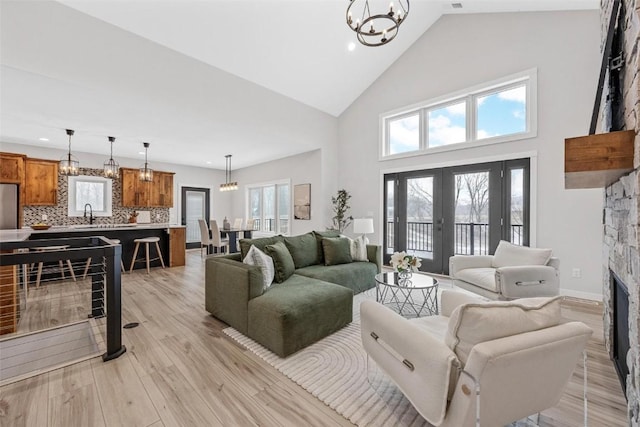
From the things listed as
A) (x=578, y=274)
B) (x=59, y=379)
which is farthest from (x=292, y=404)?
(x=578, y=274)

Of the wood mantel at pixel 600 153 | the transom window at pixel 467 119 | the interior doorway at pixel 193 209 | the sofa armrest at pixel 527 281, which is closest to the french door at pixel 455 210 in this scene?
the transom window at pixel 467 119

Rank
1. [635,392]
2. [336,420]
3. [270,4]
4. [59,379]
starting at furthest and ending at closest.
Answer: [270,4] < [59,379] < [336,420] < [635,392]

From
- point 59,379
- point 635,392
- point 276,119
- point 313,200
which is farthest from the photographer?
point 313,200

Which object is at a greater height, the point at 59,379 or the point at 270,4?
the point at 270,4

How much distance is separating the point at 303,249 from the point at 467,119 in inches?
145

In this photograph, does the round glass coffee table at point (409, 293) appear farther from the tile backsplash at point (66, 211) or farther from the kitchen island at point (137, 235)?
the tile backsplash at point (66, 211)

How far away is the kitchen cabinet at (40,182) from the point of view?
5.64 m

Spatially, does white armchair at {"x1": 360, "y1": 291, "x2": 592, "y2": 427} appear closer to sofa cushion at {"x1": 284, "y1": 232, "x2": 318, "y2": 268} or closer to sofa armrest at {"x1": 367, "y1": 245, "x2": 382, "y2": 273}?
sofa cushion at {"x1": 284, "y1": 232, "x2": 318, "y2": 268}

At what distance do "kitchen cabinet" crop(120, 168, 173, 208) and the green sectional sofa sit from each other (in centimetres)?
565

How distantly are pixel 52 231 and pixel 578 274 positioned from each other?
8.15m

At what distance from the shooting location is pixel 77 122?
4496mm

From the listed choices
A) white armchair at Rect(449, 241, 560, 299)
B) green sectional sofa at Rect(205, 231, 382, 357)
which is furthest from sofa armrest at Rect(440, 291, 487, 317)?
white armchair at Rect(449, 241, 560, 299)

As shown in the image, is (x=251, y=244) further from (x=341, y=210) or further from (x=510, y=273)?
(x=341, y=210)

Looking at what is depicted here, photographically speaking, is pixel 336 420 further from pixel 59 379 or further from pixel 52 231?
pixel 52 231
